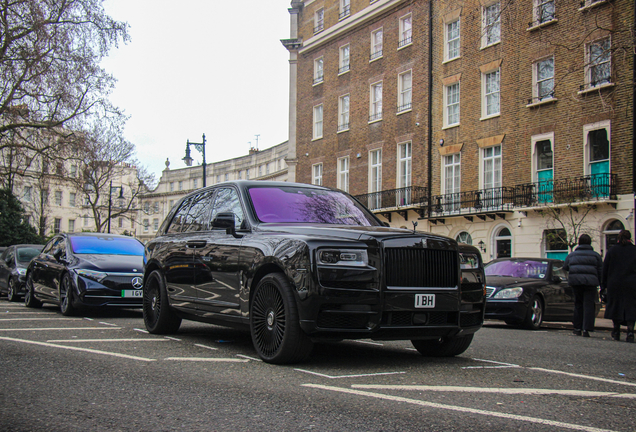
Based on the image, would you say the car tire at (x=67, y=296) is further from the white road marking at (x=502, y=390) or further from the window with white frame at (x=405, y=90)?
the window with white frame at (x=405, y=90)

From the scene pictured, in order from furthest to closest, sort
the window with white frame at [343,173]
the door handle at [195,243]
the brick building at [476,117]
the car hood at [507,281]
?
the window with white frame at [343,173] → the brick building at [476,117] → the car hood at [507,281] → the door handle at [195,243]

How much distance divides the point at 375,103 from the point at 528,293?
24.7 m

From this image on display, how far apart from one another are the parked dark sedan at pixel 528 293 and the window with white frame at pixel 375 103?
22.2 meters

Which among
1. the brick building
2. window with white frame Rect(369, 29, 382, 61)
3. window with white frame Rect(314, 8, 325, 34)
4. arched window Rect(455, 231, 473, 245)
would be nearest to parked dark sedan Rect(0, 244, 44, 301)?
the brick building

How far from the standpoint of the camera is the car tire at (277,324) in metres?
5.70

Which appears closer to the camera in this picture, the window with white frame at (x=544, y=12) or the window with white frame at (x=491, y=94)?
the window with white frame at (x=544, y=12)

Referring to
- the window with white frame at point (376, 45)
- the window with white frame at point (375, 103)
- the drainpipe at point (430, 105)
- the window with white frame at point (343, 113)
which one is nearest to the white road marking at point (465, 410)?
the drainpipe at point (430, 105)

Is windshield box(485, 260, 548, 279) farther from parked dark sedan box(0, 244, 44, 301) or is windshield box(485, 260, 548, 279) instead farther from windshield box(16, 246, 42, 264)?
windshield box(16, 246, 42, 264)

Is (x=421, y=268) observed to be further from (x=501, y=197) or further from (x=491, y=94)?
(x=491, y=94)

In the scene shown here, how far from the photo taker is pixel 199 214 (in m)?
8.06

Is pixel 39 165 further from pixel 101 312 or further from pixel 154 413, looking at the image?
pixel 154 413

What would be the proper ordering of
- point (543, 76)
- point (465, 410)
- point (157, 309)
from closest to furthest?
point (465, 410)
point (157, 309)
point (543, 76)

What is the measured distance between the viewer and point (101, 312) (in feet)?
42.7

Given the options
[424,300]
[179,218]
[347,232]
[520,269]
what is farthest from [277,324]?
[520,269]
